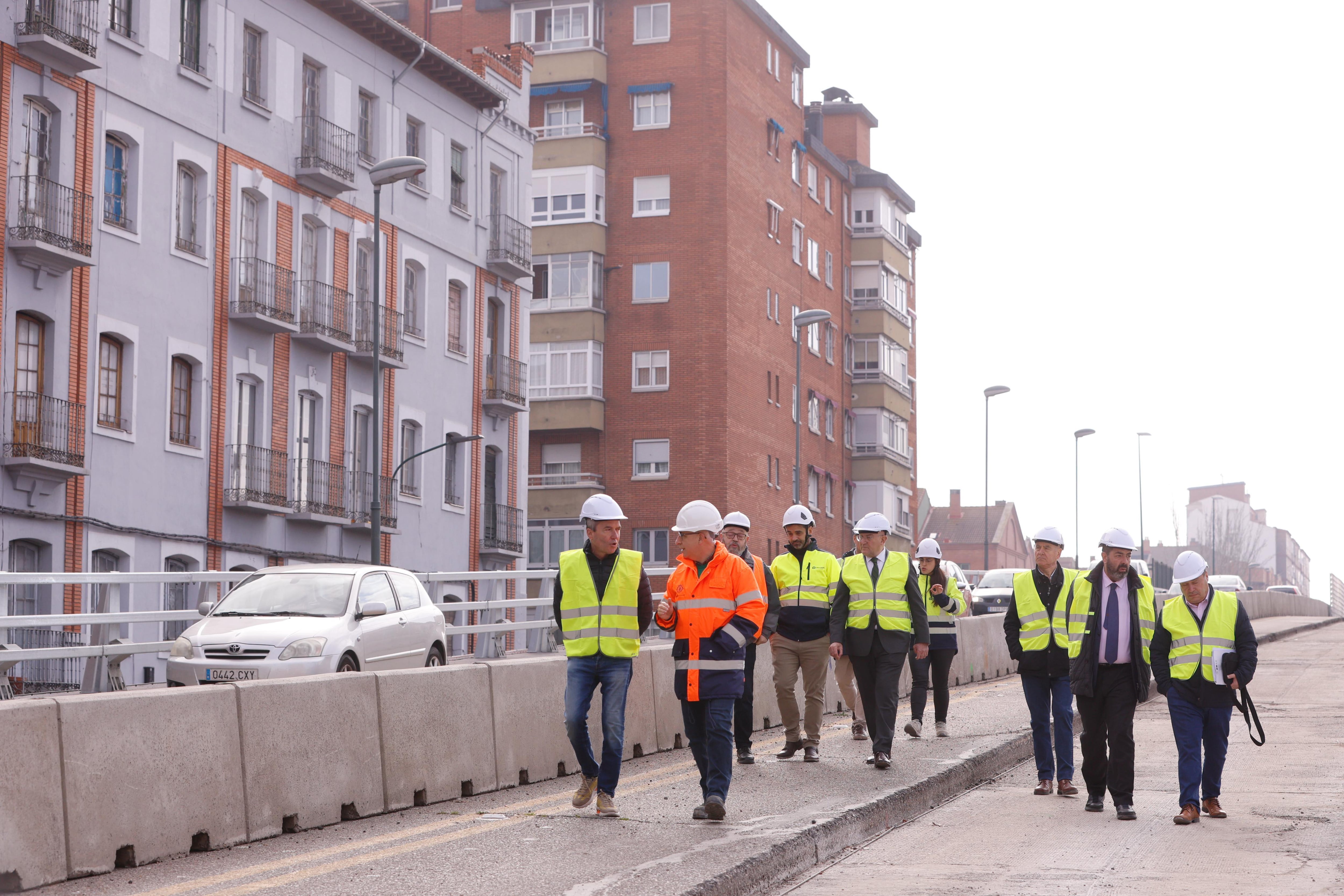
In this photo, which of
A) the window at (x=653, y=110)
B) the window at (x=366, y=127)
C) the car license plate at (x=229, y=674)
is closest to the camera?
the car license plate at (x=229, y=674)

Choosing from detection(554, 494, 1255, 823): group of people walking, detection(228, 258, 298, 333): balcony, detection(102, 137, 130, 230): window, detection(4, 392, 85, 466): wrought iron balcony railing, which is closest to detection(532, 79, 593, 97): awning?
detection(228, 258, 298, 333): balcony

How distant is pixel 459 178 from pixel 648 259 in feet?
52.0

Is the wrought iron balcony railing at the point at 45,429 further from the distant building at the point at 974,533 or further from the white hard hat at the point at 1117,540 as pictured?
the distant building at the point at 974,533

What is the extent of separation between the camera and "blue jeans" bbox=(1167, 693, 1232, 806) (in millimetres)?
12078

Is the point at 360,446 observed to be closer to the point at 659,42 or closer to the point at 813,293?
the point at 659,42

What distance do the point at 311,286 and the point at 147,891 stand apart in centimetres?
2954

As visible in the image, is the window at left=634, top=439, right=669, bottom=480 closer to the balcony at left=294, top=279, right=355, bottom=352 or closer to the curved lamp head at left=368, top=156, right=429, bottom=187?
the balcony at left=294, top=279, right=355, bottom=352

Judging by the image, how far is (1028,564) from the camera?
6334 inches

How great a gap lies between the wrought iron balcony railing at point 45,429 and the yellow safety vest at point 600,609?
19.5 m

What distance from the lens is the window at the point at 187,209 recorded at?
33094mm

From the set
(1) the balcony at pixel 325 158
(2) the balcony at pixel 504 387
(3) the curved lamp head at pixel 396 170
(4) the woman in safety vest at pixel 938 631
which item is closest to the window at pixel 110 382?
(3) the curved lamp head at pixel 396 170

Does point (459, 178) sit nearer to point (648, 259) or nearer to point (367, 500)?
point (367, 500)

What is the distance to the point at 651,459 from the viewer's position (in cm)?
5812

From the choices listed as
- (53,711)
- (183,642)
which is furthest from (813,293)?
(53,711)
